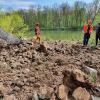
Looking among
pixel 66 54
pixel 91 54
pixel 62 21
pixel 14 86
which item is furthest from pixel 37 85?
pixel 62 21

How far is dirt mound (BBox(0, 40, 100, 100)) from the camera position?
952 centimetres

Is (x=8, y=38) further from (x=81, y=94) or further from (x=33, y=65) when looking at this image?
(x=81, y=94)

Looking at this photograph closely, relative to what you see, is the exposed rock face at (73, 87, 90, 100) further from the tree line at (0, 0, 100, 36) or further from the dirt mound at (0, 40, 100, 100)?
the tree line at (0, 0, 100, 36)

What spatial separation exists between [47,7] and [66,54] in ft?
343

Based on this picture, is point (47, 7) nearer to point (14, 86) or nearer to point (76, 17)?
point (76, 17)

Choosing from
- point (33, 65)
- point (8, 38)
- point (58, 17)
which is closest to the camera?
point (33, 65)

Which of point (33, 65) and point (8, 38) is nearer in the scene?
point (33, 65)

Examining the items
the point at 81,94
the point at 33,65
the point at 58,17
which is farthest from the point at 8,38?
the point at 58,17

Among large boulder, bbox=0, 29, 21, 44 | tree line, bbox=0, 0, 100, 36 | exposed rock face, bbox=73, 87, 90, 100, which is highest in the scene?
large boulder, bbox=0, 29, 21, 44

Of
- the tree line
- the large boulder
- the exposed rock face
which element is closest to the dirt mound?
the exposed rock face

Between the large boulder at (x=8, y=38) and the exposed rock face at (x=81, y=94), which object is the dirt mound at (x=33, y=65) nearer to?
the exposed rock face at (x=81, y=94)

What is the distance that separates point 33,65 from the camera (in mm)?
11023

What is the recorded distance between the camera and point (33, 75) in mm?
10211

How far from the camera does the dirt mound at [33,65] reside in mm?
9516
